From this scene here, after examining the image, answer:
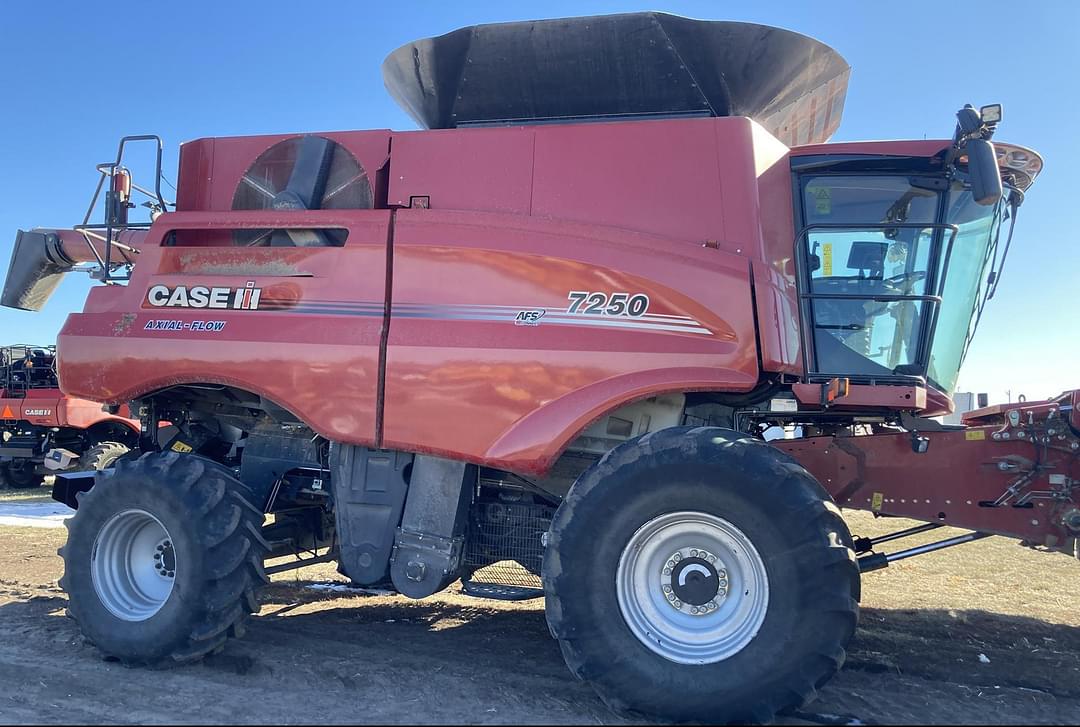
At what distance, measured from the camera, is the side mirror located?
12.6 feet

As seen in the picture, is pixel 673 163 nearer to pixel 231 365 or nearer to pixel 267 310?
pixel 267 310

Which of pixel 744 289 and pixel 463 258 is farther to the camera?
pixel 463 258

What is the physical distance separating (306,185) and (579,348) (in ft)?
7.38

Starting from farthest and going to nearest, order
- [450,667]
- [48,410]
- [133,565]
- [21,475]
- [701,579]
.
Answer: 1. [21,475]
2. [48,410]
3. [133,565]
4. [450,667]
5. [701,579]

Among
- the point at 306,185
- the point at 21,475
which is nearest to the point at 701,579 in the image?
the point at 306,185

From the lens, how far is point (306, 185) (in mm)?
5121

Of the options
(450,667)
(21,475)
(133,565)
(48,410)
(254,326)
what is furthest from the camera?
(21,475)

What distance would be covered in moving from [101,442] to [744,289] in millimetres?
15901

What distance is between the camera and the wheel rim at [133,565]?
4770mm

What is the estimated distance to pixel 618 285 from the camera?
434 cm

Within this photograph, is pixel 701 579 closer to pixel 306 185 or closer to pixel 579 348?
pixel 579 348

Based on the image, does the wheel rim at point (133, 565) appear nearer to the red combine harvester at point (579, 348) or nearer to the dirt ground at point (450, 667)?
the red combine harvester at point (579, 348)

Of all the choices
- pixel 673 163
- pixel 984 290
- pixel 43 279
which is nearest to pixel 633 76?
pixel 673 163

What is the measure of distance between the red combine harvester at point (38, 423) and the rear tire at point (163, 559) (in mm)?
11452
